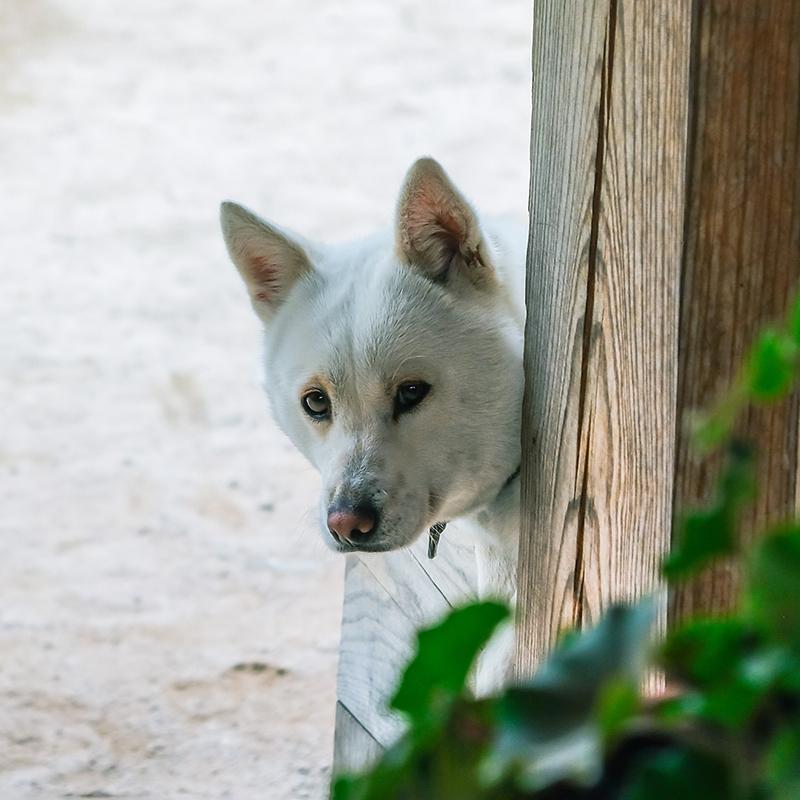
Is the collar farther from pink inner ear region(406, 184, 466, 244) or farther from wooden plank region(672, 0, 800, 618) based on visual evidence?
wooden plank region(672, 0, 800, 618)

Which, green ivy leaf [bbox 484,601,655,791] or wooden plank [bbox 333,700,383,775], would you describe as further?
wooden plank [bbox 333,700,383,775]

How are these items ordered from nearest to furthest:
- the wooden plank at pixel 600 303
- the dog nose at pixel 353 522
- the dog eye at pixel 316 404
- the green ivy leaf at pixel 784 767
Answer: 1. the green ivy leaf at pixel 784 767
2. the wooden plank at pixel 600 303
3. the dog nose at pixel 353 522
4. the dog eye at pixel 316 404

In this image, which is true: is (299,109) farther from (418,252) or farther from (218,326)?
(418,252)

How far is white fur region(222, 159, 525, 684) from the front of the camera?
2484 mm

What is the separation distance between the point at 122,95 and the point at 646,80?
8.38 meters

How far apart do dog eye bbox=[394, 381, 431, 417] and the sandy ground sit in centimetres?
183

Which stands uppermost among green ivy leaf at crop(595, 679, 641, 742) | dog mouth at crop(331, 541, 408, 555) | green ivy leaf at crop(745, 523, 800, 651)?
green ivy leaf at crop(745, 523, 800, 651)

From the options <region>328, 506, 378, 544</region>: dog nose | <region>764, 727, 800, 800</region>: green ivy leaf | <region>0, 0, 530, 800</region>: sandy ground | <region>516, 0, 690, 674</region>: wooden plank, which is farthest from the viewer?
<region>0, 0, 530, 800</region>: sandy ground

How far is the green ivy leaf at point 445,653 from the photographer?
0.80 metres

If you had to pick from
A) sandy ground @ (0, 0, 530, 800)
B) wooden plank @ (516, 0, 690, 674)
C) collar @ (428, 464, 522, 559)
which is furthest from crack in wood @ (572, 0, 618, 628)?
sandy ground @ (0, 0, 530, 800)

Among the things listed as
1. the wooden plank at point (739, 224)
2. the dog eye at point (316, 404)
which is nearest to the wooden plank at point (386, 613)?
the dog eye at point (316, 404)

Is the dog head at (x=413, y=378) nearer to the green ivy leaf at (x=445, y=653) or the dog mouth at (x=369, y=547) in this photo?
the dog mouth at (x=369, y=547)

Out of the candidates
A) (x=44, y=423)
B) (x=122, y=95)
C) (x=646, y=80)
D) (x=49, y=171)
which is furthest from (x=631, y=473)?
(x=122, y=95)

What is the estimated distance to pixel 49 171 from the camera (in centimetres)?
862
